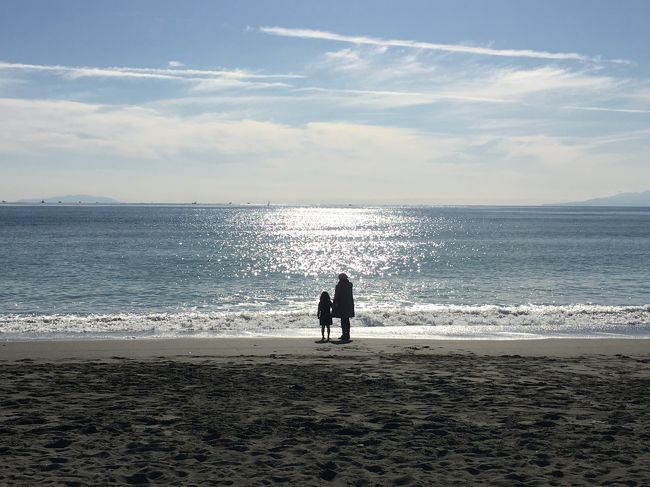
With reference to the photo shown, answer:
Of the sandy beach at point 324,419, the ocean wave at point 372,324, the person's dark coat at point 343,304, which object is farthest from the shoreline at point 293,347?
the ocean wave at point 372,324

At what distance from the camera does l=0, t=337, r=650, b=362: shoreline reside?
1591 centimetres

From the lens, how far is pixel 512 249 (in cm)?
7256

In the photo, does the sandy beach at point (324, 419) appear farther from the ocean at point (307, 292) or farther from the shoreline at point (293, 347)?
the ocean at point (307, 292)

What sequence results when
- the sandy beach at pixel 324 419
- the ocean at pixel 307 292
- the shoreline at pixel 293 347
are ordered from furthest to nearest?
the ocean at pixel 307 292, the shoreline at pixel 293 347, the sandy beach at pixel 324 419

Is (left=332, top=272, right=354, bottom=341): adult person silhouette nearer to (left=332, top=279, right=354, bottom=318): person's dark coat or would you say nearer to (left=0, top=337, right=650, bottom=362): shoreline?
(left=332, top=279, right=354, bottom=318): person's dark coat

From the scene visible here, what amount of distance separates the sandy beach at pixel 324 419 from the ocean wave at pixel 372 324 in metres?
6.12

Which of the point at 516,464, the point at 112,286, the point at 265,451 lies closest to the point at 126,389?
the point at 265,451

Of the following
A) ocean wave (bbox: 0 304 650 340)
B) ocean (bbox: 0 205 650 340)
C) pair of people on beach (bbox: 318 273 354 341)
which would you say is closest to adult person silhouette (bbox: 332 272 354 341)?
pair of people on beach (bbox: 318 273 354 341)

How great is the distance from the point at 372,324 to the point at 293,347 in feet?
23.9

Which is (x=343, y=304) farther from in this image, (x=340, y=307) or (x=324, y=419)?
(x=324, y=419)

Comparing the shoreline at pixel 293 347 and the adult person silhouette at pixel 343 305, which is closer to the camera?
the shoreline at pixel 293 347

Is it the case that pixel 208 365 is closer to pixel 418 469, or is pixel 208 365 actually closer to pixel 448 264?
pixel 418 469

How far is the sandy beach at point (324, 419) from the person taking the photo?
730 centimetres

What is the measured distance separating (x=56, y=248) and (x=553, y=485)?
217ft
